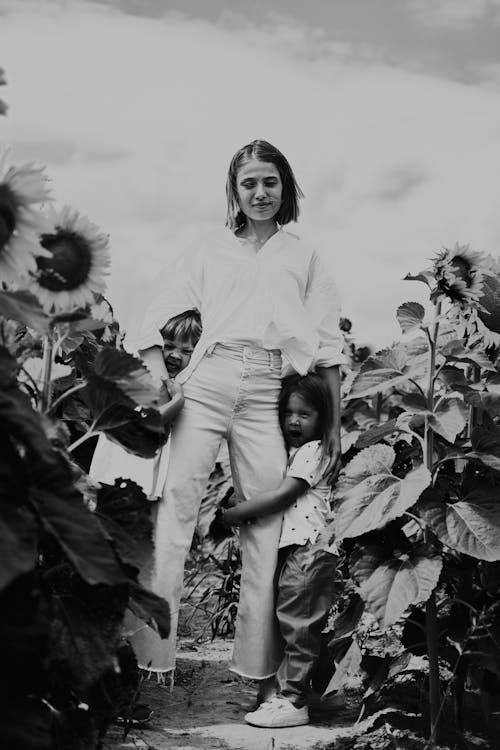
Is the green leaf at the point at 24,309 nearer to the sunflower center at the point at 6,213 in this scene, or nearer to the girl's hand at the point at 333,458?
the sunflower center at the point at 6,213

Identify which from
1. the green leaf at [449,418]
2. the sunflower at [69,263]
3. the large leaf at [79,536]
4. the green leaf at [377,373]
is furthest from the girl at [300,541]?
the large leaf at [79,536]

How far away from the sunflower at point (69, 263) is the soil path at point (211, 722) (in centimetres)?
134

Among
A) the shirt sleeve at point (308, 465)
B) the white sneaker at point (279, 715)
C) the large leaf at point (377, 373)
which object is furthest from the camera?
the shirt sleeve at point (308, 465)

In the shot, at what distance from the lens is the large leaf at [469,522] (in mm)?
2459

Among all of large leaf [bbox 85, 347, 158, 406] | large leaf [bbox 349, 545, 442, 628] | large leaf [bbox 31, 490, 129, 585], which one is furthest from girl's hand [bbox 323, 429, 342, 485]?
large leaf [bbox 31, 490, 129, 585]

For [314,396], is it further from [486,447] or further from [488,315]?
[486,447]

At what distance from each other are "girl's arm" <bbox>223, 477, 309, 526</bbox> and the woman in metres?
0.04

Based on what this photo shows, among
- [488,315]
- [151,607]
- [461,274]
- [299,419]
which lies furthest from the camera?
[299,419]

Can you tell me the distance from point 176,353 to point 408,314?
119 centimetres

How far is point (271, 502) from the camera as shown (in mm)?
3377

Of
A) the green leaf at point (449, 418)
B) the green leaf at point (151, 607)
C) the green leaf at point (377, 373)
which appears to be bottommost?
the green leaf at point (151, 607)

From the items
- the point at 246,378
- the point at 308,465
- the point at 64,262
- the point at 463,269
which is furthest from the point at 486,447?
the point at 64,262

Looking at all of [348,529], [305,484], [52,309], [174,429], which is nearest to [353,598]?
[348,529]

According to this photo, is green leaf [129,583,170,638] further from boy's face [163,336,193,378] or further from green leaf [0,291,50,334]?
boy's face [163,336,193,378]
